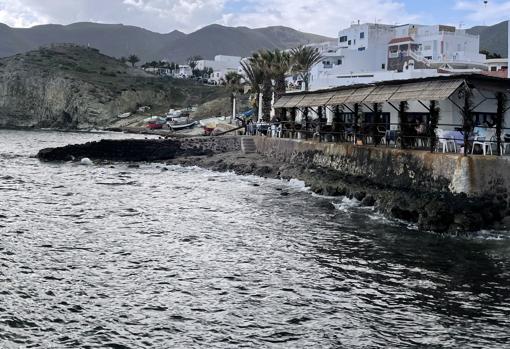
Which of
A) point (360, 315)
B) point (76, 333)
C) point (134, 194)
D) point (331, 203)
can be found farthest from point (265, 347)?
point (134, 194)

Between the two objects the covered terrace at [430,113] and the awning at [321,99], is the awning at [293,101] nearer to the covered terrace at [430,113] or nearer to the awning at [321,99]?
the covered terrace at [430,113]

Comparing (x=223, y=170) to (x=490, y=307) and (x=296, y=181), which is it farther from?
(x=490, y=307)

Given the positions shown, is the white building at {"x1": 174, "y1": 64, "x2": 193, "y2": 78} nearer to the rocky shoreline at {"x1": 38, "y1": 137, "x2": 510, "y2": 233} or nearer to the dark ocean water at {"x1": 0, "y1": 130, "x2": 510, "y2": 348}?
the rocky shoreline at {"x1": 38, "y1": 137, "x2": 510, "y2": 233}

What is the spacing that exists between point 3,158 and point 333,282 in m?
45.3

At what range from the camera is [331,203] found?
2602cm

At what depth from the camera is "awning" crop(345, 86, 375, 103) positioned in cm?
2848

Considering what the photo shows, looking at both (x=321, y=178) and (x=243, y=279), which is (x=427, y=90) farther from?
(x=243, y=279)

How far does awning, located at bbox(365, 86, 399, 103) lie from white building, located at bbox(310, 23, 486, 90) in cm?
3191

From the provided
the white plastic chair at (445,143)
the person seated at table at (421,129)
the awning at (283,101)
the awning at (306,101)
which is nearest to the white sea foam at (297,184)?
the awning at (306,101)

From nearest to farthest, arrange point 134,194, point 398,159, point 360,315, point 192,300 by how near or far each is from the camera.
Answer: point 360,315
point 192,300
point 398,159
point 134,194

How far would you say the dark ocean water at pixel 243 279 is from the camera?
1084cm

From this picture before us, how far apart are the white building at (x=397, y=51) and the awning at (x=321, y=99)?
24262mm

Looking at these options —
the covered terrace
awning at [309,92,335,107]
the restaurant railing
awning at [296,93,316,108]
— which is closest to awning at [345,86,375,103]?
the covered terrace

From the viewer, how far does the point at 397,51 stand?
78.1 metres
